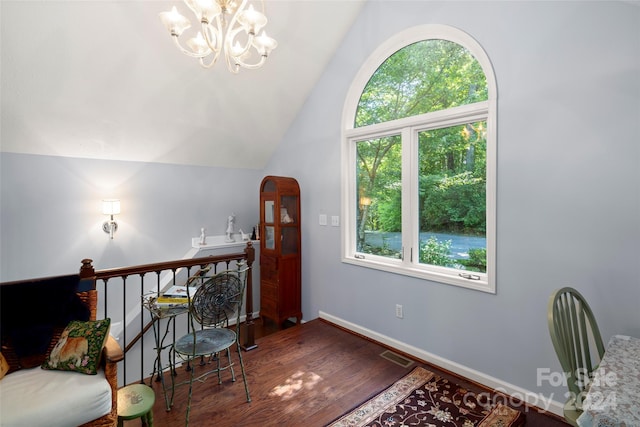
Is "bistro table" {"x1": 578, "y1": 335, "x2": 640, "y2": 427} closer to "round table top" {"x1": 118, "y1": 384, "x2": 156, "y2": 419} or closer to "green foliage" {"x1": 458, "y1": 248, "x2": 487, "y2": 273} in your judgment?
"green foliage" {"x1": 458, "y1": 248, "x2": 487, "y2": 273}

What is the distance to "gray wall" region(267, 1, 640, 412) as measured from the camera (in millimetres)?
1822

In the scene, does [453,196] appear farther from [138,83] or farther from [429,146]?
[138,83]

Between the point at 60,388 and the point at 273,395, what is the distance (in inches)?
50.8

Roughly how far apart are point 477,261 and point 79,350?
2.79 m

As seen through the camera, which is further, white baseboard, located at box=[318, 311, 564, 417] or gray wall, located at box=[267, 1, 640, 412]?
white baseboard, located at box=[318, 311, 564, 417]

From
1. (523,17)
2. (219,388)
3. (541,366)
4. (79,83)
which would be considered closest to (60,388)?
Answer: (219,388)

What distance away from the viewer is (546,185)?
209 centimetres

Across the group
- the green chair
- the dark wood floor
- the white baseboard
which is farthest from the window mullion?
the green chair

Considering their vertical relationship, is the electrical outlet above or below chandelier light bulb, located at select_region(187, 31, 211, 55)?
below

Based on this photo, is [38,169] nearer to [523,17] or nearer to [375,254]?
[375,254]

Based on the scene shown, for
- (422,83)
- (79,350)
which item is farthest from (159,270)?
(422,83)

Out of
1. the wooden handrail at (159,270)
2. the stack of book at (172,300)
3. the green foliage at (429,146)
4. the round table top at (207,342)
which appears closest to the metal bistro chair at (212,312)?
the round table top at (207,342)

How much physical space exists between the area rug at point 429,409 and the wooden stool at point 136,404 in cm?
112

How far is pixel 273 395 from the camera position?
2.29 m
